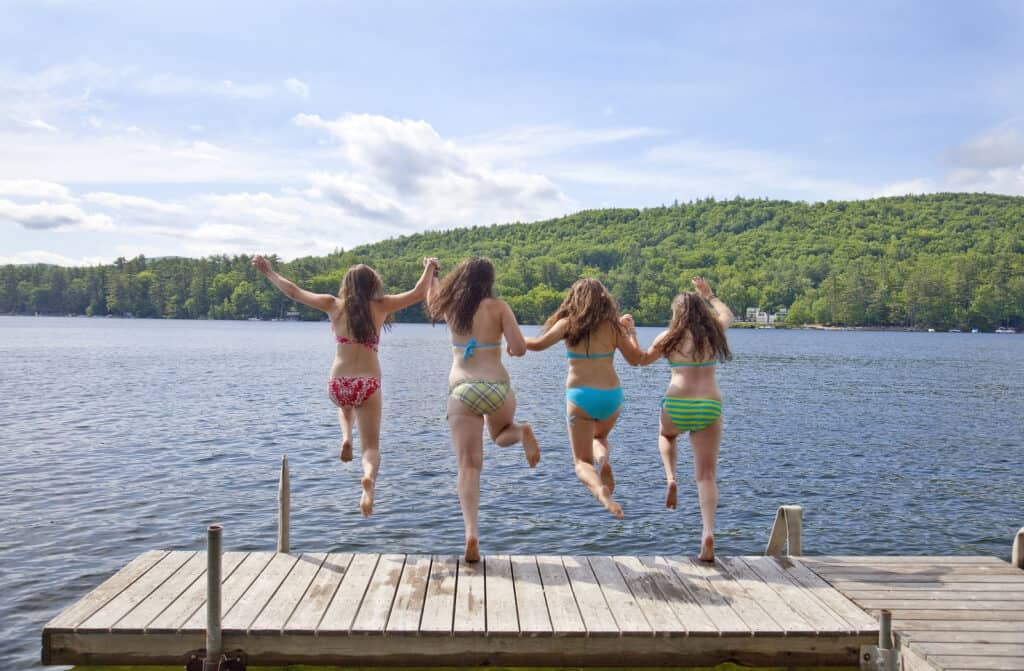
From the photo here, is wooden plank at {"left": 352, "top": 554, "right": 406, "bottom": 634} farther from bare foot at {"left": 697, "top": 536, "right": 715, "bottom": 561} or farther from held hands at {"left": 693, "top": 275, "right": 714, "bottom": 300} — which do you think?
held hands at {"left": 693, "top": 275, "right": 714, "bottom": 300}

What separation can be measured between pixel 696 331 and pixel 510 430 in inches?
69.8

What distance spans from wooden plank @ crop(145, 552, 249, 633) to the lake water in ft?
9.98

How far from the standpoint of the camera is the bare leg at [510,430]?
6.55 metres

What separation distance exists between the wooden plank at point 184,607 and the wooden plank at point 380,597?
1077mm

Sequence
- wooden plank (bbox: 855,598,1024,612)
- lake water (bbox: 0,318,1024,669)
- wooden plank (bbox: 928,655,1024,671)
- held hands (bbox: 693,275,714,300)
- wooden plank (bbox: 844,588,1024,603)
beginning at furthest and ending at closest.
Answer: lake water (bbox: 0,318,1024,669) < held hands (bbox: 693,275,714,300) < wooden plank (bbox: 844,588,1024,603) < wooden plank (bbox: 855,598,1024,612) < wooden plank (bbox: 928,655,1024,671)

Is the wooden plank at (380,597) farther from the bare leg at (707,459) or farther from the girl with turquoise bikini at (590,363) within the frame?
the bare leg at (707,459)

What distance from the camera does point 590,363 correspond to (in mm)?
6785

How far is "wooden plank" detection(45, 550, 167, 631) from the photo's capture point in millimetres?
5730

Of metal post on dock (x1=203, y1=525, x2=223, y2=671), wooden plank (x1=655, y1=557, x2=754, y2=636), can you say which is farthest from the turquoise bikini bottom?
metal post on dock (x1=203, y1=525, x2=223, y2=671)

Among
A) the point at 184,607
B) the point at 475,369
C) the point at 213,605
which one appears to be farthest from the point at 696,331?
the point at 184,607

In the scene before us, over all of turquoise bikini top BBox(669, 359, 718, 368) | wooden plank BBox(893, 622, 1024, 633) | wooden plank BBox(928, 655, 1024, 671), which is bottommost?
wooden plank BBox(928, 655, 1024, 671)

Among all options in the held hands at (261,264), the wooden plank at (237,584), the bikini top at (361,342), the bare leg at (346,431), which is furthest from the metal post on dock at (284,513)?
the held hands at (261,264)

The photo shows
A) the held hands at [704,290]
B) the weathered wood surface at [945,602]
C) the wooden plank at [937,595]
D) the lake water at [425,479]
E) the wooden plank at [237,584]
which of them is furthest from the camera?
the lake water at [425,479]

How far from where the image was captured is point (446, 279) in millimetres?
6590
